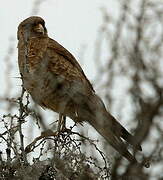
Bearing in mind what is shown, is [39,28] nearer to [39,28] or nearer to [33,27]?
[39,28]

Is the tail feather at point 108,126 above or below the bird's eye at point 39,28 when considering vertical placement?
below

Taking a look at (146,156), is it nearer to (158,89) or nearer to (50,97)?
(158,89)

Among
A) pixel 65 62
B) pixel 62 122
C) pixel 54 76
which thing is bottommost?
pixel 62 122

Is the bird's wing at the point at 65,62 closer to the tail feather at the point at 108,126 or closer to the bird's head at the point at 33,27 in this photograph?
the bird's head at the point at 33,27

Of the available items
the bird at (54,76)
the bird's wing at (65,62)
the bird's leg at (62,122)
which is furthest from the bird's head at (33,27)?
the bird's leg at (62,122)

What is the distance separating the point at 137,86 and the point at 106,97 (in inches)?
11.2

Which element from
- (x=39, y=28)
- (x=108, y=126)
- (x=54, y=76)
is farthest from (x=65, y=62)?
(x=108, y=126)

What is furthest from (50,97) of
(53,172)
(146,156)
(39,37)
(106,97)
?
(146,156)

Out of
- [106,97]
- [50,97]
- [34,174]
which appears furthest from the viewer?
[50,97]

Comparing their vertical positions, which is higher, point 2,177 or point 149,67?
point 2,177

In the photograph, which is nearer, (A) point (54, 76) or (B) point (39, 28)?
(A) point (54, 76)

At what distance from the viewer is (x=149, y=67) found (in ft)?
9.64

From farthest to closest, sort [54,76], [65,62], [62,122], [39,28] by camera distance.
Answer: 1. [39,28]
2. [65,62]
3. [54,76]
4. [62,122]

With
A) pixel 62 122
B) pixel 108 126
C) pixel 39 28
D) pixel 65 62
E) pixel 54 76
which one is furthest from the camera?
pixel 39 28
